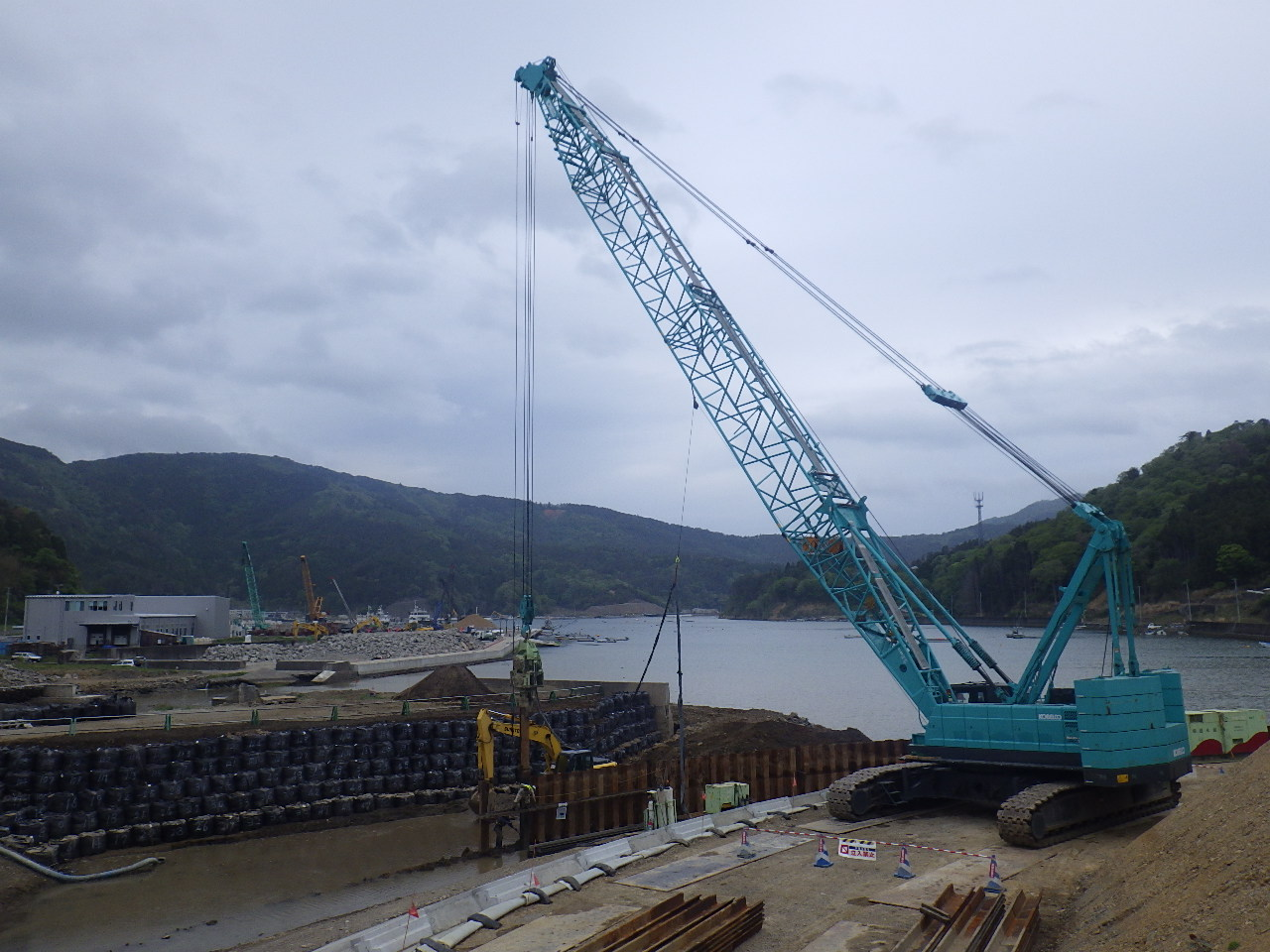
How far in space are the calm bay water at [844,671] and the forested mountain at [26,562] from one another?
5613 centimetres

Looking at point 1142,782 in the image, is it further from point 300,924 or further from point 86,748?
point 86,748

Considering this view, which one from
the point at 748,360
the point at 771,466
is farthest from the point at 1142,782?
the point at 748,360

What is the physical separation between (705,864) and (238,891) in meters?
10.1

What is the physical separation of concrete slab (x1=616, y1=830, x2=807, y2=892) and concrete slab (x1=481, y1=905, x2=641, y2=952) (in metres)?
1.21

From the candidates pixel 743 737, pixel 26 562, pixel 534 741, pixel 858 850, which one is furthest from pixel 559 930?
pixel 26 562

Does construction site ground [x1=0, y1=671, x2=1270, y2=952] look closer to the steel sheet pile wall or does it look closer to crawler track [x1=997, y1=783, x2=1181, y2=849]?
crawler track [x1=997, y1=783, x2=1181, y2=849]

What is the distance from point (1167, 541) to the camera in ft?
403

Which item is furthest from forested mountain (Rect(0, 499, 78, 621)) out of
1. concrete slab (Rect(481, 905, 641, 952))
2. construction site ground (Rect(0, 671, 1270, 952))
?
concrete slab (Rect(481, 905, 641, 952))

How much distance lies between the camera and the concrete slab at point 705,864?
41.7 ft

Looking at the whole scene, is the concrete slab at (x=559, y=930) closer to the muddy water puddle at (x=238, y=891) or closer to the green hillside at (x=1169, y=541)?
the muddy water puddle at (x=238, y=891)

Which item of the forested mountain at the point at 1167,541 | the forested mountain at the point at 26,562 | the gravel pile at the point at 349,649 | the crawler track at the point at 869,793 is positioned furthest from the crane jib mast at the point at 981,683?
the forested mountain at the point at 26,562

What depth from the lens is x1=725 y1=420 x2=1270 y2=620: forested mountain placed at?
112000 mm

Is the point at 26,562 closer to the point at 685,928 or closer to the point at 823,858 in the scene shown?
the point at 823,858

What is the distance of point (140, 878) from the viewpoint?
18.4 m
